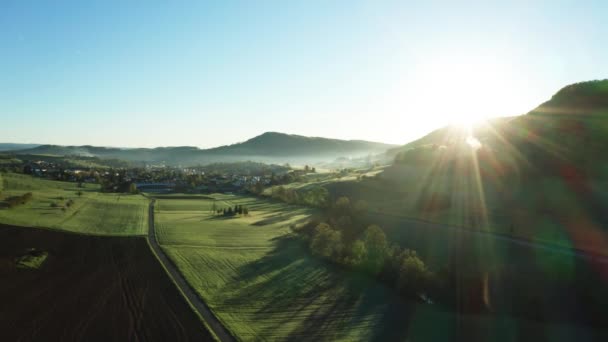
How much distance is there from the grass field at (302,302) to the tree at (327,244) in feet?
7.40

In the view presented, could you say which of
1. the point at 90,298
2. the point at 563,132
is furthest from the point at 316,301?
the point at 563,132

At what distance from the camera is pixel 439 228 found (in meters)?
71.9

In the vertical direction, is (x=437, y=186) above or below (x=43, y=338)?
above

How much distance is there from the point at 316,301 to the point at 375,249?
56.0ft

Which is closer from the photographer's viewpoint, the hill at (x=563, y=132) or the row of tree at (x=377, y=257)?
the row of tree at (x=377, y=257)

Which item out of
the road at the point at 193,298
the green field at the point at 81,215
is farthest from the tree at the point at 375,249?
the green field at the point at 81,215

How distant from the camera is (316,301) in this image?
40750 millimetres

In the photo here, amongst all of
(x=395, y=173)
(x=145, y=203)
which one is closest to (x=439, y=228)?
(x=395, y=173)

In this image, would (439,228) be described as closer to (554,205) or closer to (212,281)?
(554,205)

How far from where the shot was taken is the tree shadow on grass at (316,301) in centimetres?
3409

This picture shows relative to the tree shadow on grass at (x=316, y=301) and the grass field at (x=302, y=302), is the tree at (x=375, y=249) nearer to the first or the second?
the tree shadow on grass at (x=316, y=301)

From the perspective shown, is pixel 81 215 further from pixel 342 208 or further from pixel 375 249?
pixel 375 249

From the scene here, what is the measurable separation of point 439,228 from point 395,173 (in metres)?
62.6

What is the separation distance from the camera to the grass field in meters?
34.3
